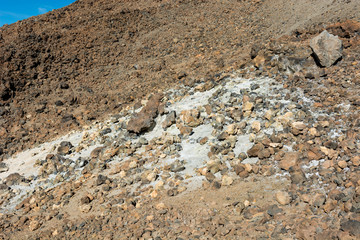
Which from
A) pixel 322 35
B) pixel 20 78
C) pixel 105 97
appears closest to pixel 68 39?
pixel 20 78

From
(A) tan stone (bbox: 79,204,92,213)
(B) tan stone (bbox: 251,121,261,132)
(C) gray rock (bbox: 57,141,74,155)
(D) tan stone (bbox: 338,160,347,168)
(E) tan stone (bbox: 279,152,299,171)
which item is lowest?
(D) tan stone (bbox: 338,160,347,168)

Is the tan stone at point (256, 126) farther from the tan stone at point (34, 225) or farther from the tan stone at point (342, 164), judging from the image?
the tan stone at point (34, 225)

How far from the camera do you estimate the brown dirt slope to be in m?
9.46

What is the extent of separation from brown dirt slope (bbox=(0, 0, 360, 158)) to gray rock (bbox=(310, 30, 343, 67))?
2321 mm

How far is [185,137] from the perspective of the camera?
6434 mm

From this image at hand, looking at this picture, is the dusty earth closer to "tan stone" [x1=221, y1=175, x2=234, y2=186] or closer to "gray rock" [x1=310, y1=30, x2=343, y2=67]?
"tan stone" [x1=221, y1=175, x2=234, y2=186]

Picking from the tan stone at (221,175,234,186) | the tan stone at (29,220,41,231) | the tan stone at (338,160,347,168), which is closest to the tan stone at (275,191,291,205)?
the tan stone at (221,175,234,186)

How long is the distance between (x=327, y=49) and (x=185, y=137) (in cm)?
398

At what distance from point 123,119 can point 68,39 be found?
22.2 feet

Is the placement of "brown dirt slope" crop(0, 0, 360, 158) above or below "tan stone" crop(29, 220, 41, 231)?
above

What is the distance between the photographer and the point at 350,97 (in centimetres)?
587

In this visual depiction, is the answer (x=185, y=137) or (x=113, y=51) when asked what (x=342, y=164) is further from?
(x=113, y=51)

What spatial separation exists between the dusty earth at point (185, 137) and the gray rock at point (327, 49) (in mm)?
165

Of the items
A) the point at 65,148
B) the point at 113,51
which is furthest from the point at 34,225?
the point at 113,51
